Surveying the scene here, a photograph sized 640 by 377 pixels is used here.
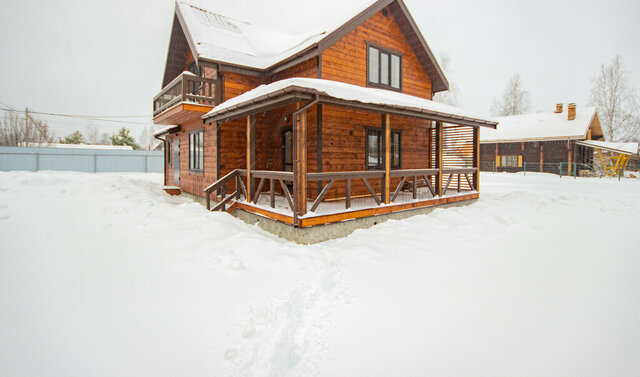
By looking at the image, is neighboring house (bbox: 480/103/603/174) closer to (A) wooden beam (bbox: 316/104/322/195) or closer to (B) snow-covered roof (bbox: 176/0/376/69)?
(B) snow-covered roof (bbox: 176/0/376/69)

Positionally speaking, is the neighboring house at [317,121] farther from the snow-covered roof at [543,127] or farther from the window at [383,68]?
the snow-covered roof at [543,127]

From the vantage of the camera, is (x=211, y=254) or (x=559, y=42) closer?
(x=211, y=254)

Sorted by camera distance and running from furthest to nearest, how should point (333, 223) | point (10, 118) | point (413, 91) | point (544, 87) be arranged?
1. point (544, 87)
2. point (10, 118)
3. point (413, 91)
4. point (333, 223)

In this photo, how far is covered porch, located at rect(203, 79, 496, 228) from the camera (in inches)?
250

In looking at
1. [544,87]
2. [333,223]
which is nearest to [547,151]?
[333,223]

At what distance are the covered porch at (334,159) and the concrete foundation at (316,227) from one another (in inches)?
5.4

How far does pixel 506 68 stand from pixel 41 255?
231 metres

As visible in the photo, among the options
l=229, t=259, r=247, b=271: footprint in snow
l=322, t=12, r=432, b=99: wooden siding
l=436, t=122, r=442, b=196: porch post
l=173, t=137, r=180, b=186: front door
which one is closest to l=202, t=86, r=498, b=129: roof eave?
l=436, t=122, r=442, b=196: porch post

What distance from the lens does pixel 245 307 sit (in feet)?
12.3

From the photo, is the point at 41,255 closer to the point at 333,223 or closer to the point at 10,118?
the point at 333,223

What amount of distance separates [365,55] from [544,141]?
23.4 meters

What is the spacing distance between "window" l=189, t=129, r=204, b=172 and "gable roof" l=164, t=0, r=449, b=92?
2838 millimetres

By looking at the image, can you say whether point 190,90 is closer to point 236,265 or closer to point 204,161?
point 204,161

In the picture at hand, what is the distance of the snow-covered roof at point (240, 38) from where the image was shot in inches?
386
